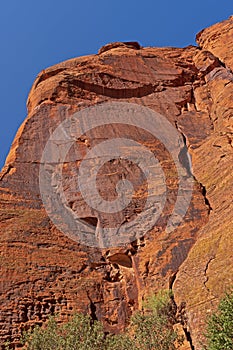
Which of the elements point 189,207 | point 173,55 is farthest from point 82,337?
point 173,55

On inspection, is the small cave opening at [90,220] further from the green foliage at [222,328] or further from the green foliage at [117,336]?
the green foliage at [222,328]

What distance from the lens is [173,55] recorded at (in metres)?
62.6

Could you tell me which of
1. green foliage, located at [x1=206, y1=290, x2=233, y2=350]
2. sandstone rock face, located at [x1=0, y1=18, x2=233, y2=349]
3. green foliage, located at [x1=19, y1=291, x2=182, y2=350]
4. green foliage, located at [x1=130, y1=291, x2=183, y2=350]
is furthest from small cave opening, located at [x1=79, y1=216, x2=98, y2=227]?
green foliage, located at [x1=206, y1=290, x2=233, y2=350]

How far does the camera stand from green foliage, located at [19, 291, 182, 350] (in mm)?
28172

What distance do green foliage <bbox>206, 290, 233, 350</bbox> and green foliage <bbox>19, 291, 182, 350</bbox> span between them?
432 cm

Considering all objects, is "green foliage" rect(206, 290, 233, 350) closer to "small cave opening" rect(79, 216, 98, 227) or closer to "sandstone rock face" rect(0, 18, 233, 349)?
"sandstone rock face" rect(0, 18, 233, 349)

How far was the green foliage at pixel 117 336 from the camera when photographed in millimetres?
28172

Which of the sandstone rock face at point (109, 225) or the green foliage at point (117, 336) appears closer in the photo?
the green foliage at point (117, 336)

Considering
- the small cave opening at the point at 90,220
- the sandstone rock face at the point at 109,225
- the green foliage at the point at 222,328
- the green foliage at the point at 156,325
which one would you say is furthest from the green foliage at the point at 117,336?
the small cave opening at the point at 90,220

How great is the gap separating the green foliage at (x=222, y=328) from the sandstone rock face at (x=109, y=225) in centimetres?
268

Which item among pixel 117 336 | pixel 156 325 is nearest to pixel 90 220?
pixel 117 336

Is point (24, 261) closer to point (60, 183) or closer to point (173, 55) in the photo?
point (60, 183)

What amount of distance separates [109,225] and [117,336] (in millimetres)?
8894

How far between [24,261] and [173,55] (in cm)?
3763
